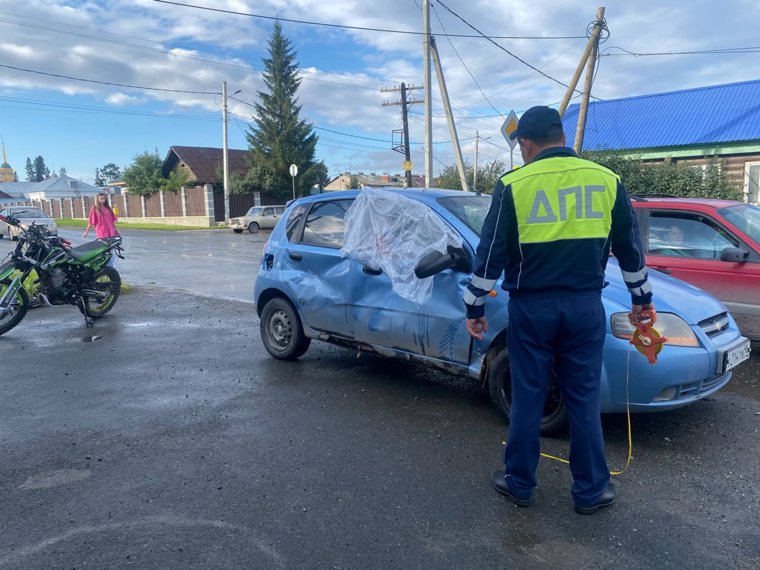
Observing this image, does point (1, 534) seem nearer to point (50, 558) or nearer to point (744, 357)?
point (50, 558)

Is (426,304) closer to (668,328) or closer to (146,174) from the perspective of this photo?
(668,328)

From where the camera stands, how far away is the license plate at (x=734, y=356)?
12.6 feet

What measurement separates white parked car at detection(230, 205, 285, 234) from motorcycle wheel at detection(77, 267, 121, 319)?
24.0 meters

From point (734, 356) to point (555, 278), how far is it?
1893mm

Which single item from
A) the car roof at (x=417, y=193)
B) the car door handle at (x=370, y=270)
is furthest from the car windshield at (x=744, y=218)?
the car door handle at (x=370, y=270)

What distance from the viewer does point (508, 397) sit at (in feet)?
13.5

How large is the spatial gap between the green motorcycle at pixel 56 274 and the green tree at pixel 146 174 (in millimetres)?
39018

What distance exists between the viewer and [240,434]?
4258 millimetres

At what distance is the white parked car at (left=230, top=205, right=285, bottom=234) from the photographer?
32.7 m

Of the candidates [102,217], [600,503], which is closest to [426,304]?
[600,503]

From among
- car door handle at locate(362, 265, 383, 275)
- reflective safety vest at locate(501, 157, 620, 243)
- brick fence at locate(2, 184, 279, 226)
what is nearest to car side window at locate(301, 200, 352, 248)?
car door handle at locate(362, 265, 383, 275)

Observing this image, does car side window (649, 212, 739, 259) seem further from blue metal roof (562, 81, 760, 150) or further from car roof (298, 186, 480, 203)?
blue metal roof (562, 81, 760, 150)

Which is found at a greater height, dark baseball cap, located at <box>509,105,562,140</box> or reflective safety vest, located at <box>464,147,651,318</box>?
dark baseball cap, located at <box>509,105,562,140</box>

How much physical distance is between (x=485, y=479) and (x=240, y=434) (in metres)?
1.81
